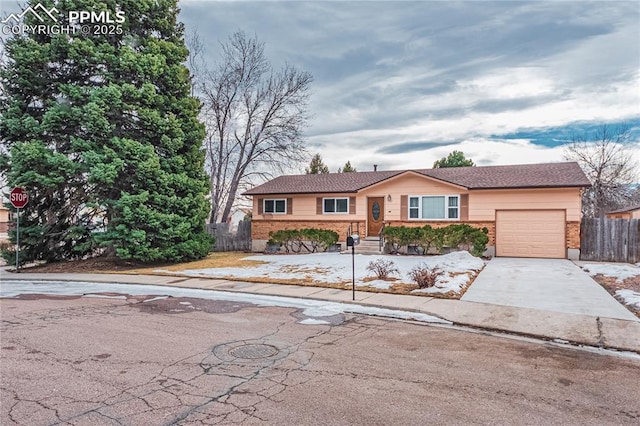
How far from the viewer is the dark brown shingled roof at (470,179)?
19164mm

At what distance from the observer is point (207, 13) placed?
709 inches

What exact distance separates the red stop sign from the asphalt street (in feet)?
35.1

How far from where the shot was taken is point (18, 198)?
53.5ft

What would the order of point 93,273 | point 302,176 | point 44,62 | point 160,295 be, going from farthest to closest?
1. point 302,176
2. point 44,62
3. point 93,273
4. point 160,295

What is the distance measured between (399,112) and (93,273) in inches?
602

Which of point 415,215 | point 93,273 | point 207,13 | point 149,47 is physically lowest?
point 93,273

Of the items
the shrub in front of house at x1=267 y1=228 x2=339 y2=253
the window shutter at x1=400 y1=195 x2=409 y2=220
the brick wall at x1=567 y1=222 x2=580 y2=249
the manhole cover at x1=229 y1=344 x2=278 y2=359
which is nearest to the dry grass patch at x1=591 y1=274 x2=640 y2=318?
the brick wall at x1=567 y1=222 x2=580 y2=249

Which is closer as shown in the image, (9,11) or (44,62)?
(44,62)

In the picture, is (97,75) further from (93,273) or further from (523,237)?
(523,237)

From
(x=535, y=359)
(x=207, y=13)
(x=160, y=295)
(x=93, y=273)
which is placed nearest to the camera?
(x=535, y=359)

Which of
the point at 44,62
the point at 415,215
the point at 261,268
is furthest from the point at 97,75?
the point at 415,215

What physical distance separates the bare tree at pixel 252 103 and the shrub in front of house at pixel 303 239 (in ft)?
23.0
